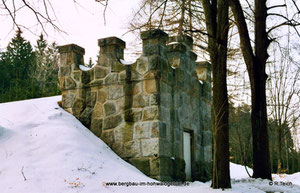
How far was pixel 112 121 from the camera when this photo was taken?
27.2ft

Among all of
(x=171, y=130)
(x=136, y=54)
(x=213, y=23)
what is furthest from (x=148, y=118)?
(x=136, y=54)

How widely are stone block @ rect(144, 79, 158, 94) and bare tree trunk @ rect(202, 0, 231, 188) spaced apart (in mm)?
1342

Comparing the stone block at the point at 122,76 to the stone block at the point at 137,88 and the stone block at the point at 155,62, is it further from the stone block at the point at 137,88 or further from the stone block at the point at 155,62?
the stone block at the point at 155,62

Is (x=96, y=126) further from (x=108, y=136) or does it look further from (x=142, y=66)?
(x=142, y=66)

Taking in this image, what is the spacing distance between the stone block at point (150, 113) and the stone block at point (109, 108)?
30.8 inches

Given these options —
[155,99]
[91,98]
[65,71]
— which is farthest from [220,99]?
[65,71]

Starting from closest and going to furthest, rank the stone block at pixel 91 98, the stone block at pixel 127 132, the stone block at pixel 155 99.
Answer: the stone block at pixel 155 99 → the stone block at pixel 127 132 → the stone block at pixel 91 98

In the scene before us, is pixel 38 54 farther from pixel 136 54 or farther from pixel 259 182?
pixel 259 182

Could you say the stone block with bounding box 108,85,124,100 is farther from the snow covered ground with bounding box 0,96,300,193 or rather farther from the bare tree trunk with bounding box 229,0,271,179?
the bare tree trunk with bounding box 229,0,271,179

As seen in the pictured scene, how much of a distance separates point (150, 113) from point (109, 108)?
107 centimetres

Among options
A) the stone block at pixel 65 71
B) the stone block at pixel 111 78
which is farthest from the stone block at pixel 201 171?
the stone block at pixel 65 71

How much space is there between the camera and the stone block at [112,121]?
8.23 metres

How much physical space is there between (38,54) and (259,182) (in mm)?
27065

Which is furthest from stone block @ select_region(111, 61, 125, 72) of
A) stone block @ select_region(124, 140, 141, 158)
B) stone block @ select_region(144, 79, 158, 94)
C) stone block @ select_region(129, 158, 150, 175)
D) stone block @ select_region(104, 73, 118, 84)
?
stone block @ select_region(129, 158, 150, 175)
